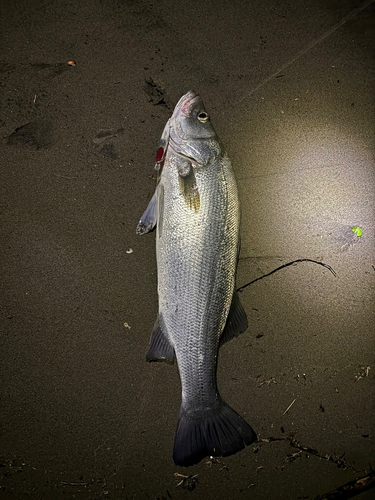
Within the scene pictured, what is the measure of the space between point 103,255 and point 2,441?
1577mm

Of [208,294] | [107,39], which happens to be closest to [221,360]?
[208,294]

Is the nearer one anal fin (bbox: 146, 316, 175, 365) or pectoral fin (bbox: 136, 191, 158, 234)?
anal fin (bbox: 146, 316, 175, 365)

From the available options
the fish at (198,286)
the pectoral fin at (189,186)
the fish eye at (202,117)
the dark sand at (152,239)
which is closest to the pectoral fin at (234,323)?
the fish at (198,286)

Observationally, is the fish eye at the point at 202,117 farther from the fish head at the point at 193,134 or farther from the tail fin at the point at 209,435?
the tail fin at the point at 209,435

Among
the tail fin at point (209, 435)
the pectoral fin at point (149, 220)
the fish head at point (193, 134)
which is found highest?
the fish head at point (193, 134)

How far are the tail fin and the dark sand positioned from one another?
41 cm

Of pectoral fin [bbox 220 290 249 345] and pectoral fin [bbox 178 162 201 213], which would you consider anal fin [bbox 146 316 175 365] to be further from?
pectoral fin [bbox 178 162 201 213]

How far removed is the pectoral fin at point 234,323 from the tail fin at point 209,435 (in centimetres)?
46

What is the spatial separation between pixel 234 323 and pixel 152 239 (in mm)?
953

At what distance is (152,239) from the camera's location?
2.71 m

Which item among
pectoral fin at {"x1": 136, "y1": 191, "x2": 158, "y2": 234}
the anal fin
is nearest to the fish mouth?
pectoral fin at {"x1": 136, "y1": 191, "x2": 158, "y2": 234}

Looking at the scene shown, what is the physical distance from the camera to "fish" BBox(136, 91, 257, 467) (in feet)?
7.11

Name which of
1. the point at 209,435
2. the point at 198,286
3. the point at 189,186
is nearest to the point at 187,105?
the point at 189,186

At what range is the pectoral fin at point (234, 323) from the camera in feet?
7.53
